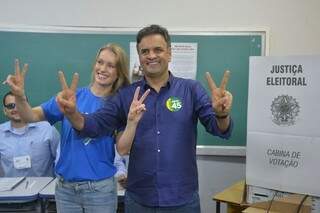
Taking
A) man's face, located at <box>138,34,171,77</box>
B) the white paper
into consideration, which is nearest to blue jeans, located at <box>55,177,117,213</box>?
man's face, located at <box>138,34,171,77</box>

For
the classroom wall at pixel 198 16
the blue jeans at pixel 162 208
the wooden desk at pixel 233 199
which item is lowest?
the wooden desk at pixel 233 199

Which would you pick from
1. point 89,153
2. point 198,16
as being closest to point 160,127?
point 89,153

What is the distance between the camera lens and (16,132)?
2791 mm

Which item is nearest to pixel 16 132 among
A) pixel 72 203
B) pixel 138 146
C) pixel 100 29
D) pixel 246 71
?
pixel 100 29

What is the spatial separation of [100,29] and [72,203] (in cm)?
161

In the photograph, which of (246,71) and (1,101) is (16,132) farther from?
(246,71)

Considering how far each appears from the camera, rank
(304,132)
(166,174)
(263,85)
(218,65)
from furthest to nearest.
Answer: (218,65) → (263,85) → (304,132) → (166,174)

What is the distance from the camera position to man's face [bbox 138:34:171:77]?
1.67 meters

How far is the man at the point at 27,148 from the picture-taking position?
2.70 m

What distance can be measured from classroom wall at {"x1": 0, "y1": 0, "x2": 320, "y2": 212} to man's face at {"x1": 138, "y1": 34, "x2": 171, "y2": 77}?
52.2 inches

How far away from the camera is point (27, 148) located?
107 inches

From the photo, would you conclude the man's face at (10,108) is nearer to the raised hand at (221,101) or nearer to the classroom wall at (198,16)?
the classroom wall at (198,16)

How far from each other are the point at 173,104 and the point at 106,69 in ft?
1.30

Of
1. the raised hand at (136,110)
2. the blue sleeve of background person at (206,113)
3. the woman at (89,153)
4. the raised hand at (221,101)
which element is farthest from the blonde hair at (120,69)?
the raised hand at (221,101)
